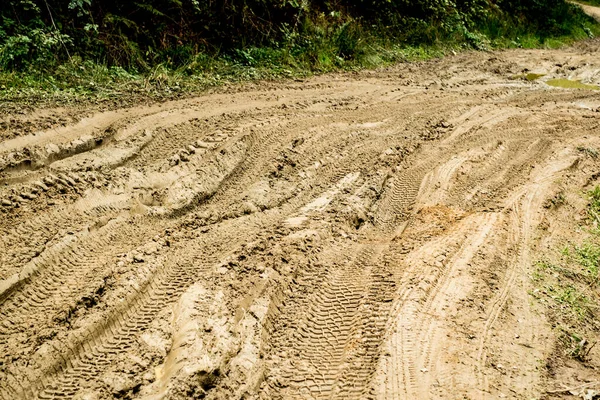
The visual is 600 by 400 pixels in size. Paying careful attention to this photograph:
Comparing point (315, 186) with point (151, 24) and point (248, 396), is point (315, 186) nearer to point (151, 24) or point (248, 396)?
point (248, 396)

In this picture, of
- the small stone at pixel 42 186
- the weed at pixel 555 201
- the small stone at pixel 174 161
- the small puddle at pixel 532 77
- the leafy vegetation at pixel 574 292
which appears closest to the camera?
the leafy vegetation at pixel 574 292

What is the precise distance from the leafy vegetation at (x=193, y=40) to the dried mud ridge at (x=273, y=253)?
51.0 inches

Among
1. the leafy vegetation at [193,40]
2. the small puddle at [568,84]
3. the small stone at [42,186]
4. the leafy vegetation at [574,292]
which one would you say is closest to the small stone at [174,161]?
the small stone at [42,186]

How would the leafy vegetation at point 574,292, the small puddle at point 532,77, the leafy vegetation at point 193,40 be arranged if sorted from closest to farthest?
the leafy vegetation at point 574,292, the leafy vegetation at point 193,40, the small puddle at point 532,77

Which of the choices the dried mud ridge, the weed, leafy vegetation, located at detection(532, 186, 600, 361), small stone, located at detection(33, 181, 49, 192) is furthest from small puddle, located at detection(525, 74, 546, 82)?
small stone, located at detection(33, 181, 49, 192)

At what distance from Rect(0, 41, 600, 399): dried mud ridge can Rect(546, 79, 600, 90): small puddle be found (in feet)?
11.4

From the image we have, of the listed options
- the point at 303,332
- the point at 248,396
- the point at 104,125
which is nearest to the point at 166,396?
the point at 248,396

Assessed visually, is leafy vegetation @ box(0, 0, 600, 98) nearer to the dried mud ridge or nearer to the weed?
the dried mud ridge

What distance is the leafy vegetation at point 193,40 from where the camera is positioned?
6.58m

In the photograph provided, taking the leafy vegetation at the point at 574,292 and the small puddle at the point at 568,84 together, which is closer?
the leafy vegetation at the point at 574,292

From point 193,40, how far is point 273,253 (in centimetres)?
549

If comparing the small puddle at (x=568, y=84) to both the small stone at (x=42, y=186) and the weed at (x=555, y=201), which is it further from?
the small stone at (x=42, y=186)

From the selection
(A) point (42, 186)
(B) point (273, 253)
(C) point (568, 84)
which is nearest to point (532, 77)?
(C) point (568, 84)

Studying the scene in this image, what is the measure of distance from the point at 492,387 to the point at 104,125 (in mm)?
4587
